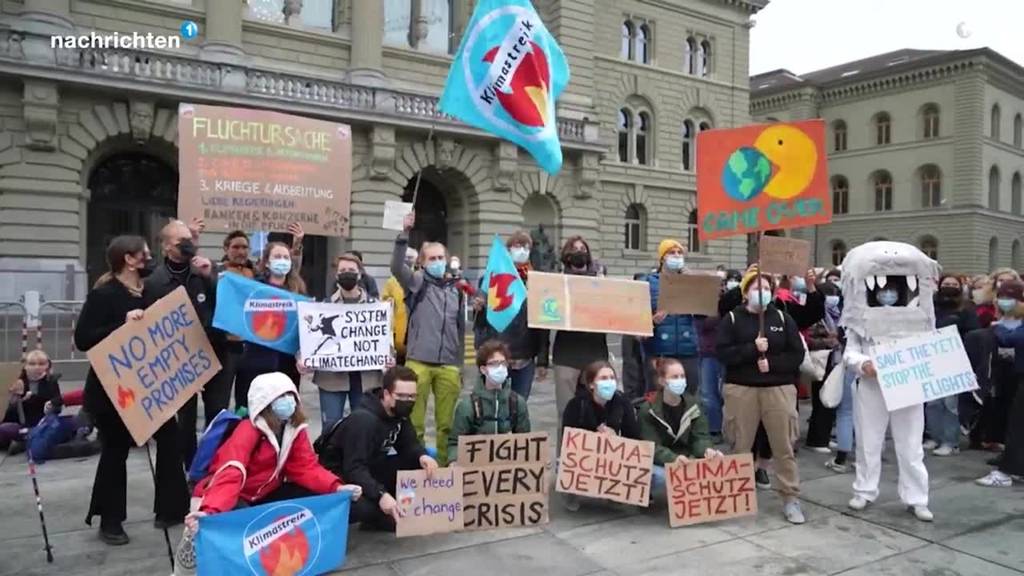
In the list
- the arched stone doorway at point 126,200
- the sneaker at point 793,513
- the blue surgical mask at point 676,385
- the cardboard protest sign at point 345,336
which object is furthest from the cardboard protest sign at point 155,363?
the arched stone doorway at point 126,200

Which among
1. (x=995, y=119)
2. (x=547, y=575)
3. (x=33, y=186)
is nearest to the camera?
(x=547, y=575)

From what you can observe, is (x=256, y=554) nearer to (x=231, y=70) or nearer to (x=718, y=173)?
(x=718, y=173)

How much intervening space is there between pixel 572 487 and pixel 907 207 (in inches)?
1894

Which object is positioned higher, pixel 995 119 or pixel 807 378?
pixel 995 119

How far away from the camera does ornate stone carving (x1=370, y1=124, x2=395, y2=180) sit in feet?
72.1

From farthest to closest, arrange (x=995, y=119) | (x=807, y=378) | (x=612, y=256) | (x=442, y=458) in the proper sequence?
(x=995, y=119)
(x=612, y=256)
(x=807, y=378)
(x=442, y=458)

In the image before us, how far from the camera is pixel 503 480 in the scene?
482 cm

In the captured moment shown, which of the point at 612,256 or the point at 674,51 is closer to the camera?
the point at 612,256

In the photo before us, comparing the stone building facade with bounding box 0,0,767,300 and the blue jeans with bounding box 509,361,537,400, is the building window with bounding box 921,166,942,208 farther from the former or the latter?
the blue jeans with bounding box 509,361,537,400

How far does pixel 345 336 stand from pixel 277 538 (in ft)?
6.25

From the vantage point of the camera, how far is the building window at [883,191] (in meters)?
46.9

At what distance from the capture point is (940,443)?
7309mm

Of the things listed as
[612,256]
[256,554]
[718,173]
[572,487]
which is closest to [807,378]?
[718,173]

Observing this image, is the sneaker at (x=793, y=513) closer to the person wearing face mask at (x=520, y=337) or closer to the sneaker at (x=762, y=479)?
the sneaker at (x=762, y=479)
